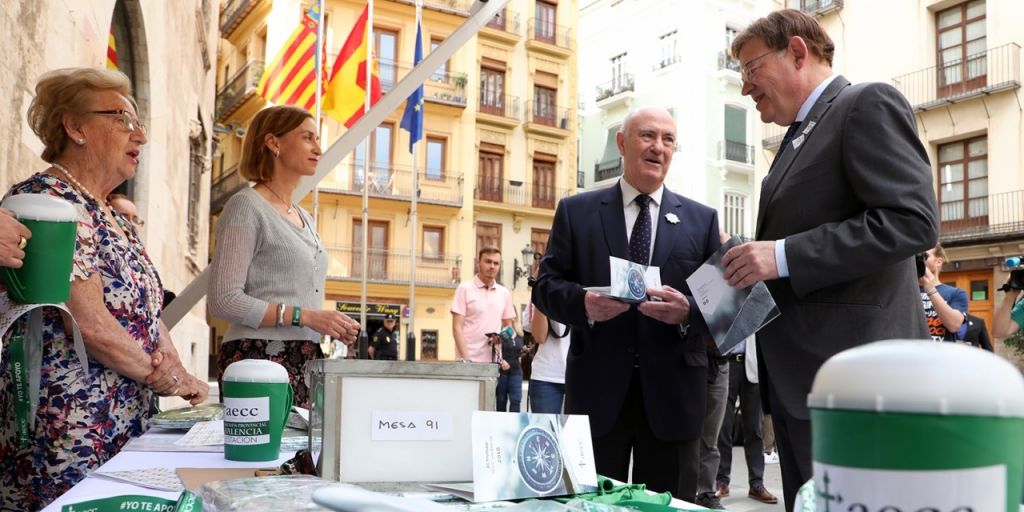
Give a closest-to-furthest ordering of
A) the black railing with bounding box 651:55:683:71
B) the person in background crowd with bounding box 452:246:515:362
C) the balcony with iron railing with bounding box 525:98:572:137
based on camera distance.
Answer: the person in background crowd with bounding box 452:246:515:362 → the balcony with iron railing with bounding box 525:98:572:137 → the black railing with bounding box 651:55:683:71

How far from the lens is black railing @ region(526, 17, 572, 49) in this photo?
31.0m

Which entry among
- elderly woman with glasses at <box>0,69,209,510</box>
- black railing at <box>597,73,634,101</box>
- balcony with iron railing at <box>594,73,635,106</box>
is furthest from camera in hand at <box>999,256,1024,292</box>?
black railing at <box>597,73,634,101</box>

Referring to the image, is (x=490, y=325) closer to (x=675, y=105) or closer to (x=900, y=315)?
(x=900, y=315)

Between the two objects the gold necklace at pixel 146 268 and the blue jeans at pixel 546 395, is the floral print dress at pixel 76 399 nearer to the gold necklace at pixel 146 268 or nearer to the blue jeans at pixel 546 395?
the gold necklace at pixel 146 268

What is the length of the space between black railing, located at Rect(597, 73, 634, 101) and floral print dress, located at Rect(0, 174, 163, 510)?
1243 inches

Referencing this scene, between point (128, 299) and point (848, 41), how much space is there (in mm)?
22828

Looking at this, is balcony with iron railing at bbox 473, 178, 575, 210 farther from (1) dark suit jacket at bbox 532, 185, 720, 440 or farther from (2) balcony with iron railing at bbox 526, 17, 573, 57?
(1) dark suit jacket at bbox 532, 185, 720, 440

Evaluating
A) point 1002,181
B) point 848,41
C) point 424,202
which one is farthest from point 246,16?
point 1002,181

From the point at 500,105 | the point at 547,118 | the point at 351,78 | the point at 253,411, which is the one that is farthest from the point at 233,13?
the point at 253,411

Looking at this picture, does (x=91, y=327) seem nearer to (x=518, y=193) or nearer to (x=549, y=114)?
(x=518, y=193)

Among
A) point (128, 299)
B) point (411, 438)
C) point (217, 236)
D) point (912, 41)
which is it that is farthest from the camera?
point (912, 41)

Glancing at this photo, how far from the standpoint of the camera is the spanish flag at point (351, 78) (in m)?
14.4

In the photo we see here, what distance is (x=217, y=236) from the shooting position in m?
2.92

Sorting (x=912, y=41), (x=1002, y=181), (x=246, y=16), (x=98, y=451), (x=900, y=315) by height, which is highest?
(x=246, y=16)
